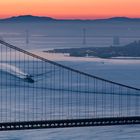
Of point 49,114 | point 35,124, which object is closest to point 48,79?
point 49,114

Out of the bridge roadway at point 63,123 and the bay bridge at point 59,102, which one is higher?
the bridge roadway at point 63,123

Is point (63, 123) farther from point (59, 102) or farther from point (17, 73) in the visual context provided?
point (17, 73)

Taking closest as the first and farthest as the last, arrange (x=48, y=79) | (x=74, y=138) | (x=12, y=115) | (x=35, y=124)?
(x=35, y=124) < (x=74, y=138) < (x=12, y=115) < (x=48, y=79)

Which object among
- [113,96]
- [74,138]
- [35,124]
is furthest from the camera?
[113,96]

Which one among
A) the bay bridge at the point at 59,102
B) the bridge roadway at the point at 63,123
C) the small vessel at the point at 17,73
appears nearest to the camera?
the bridge roadway at the point at 63,123

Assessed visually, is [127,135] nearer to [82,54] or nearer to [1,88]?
[1,88]

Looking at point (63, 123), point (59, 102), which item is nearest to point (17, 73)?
point (59, 102)

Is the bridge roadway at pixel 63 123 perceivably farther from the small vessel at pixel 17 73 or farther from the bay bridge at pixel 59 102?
the small vessel at pixel 17 73

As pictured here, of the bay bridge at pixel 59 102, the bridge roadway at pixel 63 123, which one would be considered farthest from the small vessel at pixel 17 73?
the bridge roadway at pixel 63 123

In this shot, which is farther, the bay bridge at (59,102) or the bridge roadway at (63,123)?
the bay bridge at (59,102)
